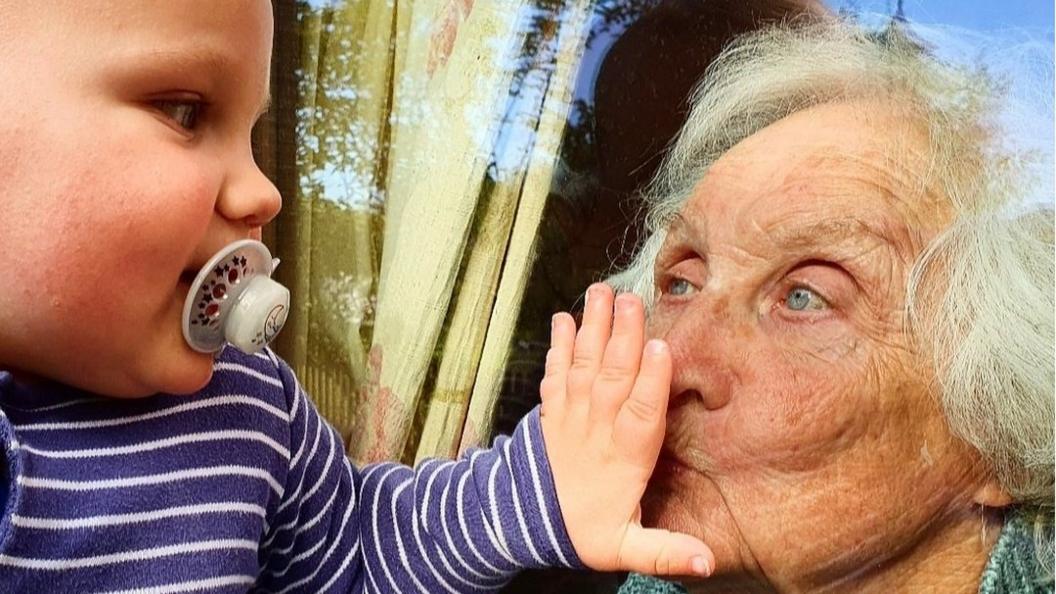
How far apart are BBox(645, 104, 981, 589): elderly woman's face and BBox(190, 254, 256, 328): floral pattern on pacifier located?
1.56 feet

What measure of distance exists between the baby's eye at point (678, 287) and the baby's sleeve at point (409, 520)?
0.23 meters

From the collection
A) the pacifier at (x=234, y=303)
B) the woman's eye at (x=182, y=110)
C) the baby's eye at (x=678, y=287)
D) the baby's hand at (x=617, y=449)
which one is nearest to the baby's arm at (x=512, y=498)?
the baby's hand at (x=617, y=449)

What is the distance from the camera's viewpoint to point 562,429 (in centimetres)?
100

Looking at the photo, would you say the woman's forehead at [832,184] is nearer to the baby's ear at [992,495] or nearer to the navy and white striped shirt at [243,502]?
the baby's ear at [992,495]

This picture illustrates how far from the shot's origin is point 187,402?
3.43ft

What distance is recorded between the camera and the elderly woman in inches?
37.4

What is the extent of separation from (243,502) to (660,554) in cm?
45

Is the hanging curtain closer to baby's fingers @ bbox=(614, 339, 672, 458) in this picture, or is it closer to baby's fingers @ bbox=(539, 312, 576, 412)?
baby's fingers @ bbox=(539, 312, 576, 412)

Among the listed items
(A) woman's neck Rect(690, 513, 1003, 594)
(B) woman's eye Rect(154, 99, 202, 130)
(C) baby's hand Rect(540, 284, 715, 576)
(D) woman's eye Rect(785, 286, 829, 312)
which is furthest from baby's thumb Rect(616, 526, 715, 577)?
(B) woman's eye Rect(154, 99, 202, 130)

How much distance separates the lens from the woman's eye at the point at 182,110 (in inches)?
33.8

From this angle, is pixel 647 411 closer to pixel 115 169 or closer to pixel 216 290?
pixel 216 290

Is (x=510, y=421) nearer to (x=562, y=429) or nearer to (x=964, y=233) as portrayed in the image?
(x=562, y=429)

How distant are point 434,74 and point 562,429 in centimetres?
58

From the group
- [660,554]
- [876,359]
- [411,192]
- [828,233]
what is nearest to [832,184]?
[828,233]
